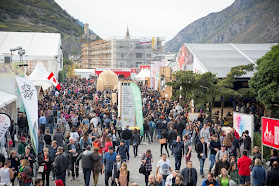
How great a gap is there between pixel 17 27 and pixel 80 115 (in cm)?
13666

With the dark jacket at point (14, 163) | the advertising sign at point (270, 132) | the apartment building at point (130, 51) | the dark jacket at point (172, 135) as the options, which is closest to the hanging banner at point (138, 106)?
the dark jacket at point (172, 135)

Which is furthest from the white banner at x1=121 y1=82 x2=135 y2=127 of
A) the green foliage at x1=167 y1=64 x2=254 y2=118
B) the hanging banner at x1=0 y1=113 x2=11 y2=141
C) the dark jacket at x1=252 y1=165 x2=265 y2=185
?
the dark jacket at x1=252 y1=165 x2=265 y2=185

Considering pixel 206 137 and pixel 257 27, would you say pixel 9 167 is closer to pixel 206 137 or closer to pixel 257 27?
pixel 206 137

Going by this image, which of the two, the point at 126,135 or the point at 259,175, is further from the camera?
the point at 126,135

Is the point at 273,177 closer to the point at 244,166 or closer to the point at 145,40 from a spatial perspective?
the point at 244,166

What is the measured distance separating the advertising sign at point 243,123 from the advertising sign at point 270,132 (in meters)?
1.56

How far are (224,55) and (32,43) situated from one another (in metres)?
35.8

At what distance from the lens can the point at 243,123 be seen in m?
14.7

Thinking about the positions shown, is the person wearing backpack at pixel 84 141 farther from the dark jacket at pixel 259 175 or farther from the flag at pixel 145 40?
the flag at pixel 145 40

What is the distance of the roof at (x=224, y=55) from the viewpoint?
81.3ft

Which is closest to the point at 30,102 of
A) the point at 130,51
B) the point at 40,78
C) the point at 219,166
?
the point at 219,166

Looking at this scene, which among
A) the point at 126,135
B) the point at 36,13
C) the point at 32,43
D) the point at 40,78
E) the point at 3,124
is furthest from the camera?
the point at 36,13

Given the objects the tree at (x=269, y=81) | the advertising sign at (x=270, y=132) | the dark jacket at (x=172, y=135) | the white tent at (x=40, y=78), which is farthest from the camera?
the white tent at (x=40, y=78)

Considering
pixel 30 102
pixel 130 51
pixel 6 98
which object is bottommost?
pixel 6 98
